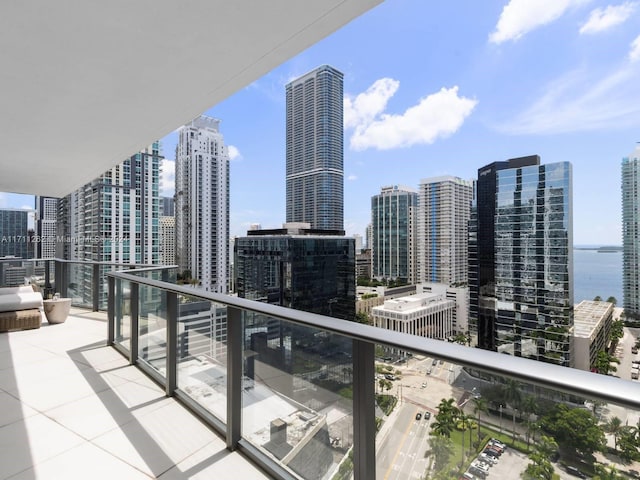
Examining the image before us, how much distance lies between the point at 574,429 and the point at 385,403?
0.61 m

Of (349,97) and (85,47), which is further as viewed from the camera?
(349,97)

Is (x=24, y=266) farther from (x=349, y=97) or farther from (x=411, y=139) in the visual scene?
(x=349, y=97)

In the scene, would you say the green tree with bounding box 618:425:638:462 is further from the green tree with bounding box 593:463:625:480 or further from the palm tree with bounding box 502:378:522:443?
the palm tree with bounding box 502:378:522:443

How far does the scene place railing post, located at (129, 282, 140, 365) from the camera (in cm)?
364

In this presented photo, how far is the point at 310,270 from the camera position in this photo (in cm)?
2766

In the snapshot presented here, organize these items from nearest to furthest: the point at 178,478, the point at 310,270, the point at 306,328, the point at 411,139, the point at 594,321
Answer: the point at 306,328 < the point at 178,478 < the point at 594,321 < the point at 310,270 < the point at 411,139

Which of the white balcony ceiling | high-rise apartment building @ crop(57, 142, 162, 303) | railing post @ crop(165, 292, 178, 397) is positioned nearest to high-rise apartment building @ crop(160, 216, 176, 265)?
high-rise apartment building @ crop(57, 142, 162, 303)

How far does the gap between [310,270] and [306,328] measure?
1025 inches

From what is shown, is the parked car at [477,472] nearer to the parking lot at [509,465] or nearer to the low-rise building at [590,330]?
the parking lot at [509,465]

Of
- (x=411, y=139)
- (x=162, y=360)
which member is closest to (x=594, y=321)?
(x=162, y=360)

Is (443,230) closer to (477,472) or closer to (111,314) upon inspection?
(111,314)

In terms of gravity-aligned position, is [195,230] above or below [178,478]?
above

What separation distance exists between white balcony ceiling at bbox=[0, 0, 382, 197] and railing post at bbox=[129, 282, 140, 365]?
1.89m

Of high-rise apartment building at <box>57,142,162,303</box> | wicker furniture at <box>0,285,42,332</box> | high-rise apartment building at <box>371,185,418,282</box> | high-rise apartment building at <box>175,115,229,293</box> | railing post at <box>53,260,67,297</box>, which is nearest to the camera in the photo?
wicker furniture at <box>0,285,42,332</box>
